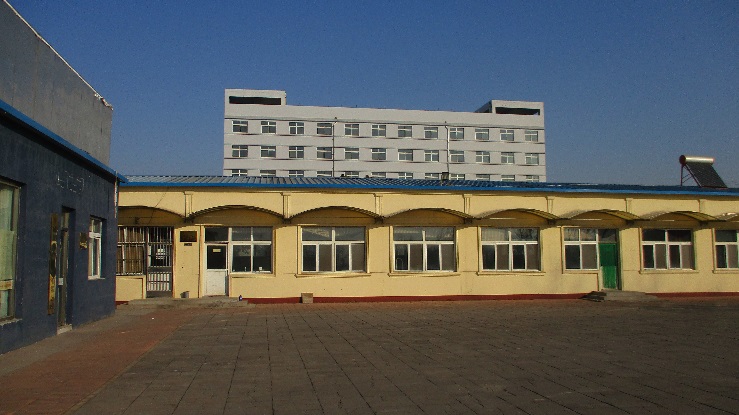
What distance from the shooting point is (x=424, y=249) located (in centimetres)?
2347

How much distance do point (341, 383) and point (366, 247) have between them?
14.7 meters

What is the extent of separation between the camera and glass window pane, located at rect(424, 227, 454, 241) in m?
23.6

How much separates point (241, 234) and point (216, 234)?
859 millimetres

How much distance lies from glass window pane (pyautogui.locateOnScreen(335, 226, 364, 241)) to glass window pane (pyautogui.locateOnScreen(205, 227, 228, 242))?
3.97m

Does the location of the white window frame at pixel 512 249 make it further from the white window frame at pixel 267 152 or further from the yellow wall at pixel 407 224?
the white window frame at pixel 267 152

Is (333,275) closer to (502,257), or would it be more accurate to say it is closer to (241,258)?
(241,258)

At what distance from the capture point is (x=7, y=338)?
10430 millimetres

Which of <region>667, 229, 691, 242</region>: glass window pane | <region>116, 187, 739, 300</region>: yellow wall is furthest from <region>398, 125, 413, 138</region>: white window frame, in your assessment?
<region>667, 229, 691, 242</region>: glass window pane

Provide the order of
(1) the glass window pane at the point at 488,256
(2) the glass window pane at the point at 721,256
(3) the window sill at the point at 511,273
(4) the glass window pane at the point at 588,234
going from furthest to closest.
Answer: (2) the glass window pane at the point at 721,256 → (4) the glass window pane at the point at 588,234 → (1) the glass window pane at the point at 488,256 → (3) the window sill at the point at 511,273

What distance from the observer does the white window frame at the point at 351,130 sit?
76875 millimetres

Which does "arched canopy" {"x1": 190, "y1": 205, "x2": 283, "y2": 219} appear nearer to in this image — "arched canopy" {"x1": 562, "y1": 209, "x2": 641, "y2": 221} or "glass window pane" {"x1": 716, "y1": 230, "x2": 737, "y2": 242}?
"arched canopy" {"x1": 562, "y1": 209, "x2": 641, "y2": 221}

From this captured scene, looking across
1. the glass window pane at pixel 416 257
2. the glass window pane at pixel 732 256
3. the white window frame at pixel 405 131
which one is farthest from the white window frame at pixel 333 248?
the white window frame at pixel 405 131

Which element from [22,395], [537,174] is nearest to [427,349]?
[22,395]

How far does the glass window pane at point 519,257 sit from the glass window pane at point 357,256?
5930 millimetres
